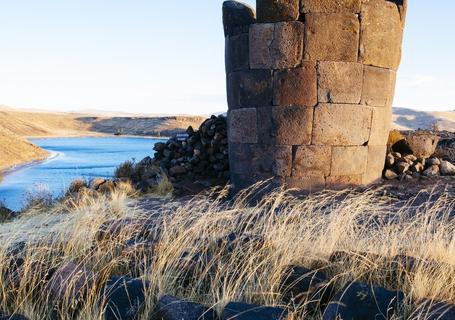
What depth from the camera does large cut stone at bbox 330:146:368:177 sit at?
29.1ft

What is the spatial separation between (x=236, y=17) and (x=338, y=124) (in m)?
2.83

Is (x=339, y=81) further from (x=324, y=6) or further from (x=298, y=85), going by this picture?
(x=324, y=6)

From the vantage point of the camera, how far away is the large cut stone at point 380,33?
340 inches

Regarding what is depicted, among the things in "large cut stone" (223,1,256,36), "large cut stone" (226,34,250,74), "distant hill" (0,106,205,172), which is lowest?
"distant hill" (0,106,205,172)

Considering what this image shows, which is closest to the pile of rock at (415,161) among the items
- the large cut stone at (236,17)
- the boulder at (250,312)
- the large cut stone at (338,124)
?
the large cut stone at (338,124)

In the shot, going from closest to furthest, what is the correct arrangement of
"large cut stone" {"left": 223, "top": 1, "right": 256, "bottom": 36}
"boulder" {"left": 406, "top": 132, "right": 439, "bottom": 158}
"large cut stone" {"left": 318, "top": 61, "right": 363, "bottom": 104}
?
"large cut stone" {"left": 318, "top": 61, "right": 363, "bottom": 104} < "large cut stone" {"left": 223, "top": 1, "right": 256, "bottom": 36} < "boulder" {"left": 406, "top": 132, "right": 439, "bottom": 158}

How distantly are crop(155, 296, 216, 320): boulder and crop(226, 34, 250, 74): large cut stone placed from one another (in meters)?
6.26

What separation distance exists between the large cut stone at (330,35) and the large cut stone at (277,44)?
169 millimetres

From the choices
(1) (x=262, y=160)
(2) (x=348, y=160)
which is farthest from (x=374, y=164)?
(1) (x=262, y=160)

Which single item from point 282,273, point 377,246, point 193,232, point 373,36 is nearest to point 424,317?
point 282,273

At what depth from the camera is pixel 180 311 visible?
3393 mm

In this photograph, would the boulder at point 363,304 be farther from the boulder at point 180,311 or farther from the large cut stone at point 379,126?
the large cut stone at point 379,126

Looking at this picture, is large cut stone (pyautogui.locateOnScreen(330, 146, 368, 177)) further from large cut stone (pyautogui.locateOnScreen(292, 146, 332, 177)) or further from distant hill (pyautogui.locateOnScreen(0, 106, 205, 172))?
distant hill (pyautogui.locateOnScreen(0, 106, 205, 172))

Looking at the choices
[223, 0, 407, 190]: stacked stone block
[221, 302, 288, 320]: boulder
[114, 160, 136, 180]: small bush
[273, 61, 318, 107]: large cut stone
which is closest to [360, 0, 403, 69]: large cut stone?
[223, 0, 407, 190]: stacked stone block
